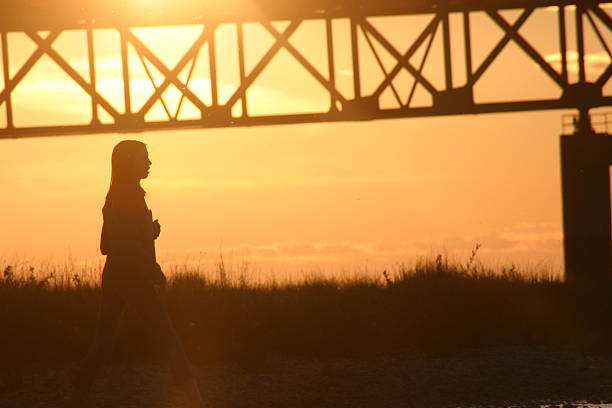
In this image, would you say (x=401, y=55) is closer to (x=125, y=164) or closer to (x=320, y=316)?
→ (x=320, y=316)

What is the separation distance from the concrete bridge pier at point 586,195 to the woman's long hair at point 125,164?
17253mm

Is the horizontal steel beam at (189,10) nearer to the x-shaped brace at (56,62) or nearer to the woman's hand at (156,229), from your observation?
the x-shaped brace at (56,62)

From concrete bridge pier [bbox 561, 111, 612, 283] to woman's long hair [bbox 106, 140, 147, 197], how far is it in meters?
17.3

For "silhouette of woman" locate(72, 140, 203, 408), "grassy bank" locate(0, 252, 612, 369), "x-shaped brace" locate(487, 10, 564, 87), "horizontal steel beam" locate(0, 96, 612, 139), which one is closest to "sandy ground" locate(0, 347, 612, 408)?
"grassy bank" locate(0, 252, 612, 369)

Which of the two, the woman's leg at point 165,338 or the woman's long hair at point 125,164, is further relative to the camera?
the woman's long hair at point 125,164

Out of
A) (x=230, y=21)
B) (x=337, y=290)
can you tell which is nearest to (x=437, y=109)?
(x=230, y=21)

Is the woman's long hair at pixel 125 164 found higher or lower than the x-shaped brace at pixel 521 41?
lower

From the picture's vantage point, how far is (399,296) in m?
17.6

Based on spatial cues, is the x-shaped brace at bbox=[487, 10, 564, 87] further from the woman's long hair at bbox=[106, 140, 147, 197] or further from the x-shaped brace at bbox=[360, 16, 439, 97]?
the woman's long hair at bbox=[106, 140, 147, 197]

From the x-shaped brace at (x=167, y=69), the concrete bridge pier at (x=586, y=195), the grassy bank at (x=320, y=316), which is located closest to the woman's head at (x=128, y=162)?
the grassy bank at (x=320, y=316)

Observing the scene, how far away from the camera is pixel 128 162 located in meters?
10.6

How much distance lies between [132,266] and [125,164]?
34.1 inches

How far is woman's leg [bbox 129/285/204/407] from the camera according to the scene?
34.1 feet

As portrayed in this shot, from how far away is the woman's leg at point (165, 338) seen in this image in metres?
10.4
